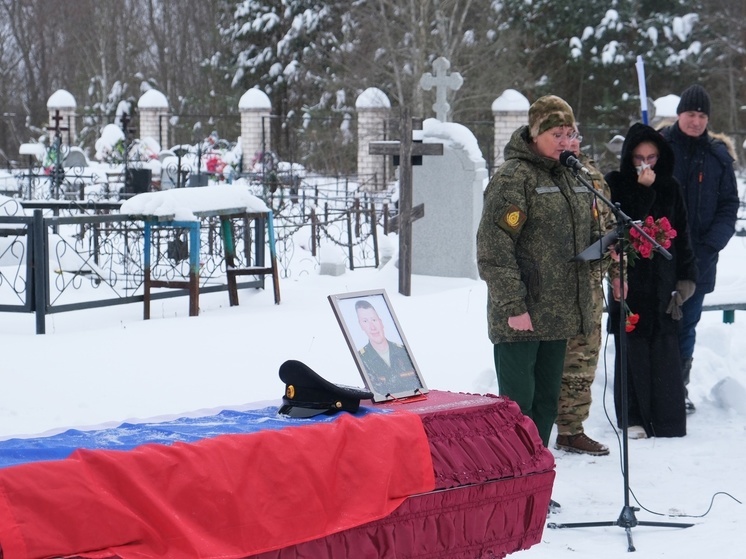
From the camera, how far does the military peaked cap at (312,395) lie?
3.70 m

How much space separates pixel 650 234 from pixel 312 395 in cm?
187

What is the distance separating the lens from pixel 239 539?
315 cm

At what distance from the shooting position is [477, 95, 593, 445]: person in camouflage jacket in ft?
16.0

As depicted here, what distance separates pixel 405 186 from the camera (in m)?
10.8

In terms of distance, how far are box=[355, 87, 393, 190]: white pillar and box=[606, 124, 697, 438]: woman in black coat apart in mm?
21318

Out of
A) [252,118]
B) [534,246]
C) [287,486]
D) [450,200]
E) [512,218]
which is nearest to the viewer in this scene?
[287,486]

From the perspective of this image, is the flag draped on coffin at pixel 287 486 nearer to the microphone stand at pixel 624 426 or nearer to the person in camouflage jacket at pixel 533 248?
the microphone stand at pixel 624 426

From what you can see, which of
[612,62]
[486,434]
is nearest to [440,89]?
[486,434]

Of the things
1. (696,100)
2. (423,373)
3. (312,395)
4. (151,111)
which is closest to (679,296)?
(696,100)

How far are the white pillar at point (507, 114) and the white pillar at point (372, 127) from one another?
Result: 2.62 metres

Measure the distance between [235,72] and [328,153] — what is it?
5.56 metres

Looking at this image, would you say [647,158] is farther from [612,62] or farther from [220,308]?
[612,62]

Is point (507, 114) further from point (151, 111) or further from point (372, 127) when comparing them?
point (151, 111)

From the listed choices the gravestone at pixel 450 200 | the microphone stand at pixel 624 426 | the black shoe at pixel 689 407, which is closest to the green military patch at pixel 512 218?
the microphone stand at pixel 624 426
